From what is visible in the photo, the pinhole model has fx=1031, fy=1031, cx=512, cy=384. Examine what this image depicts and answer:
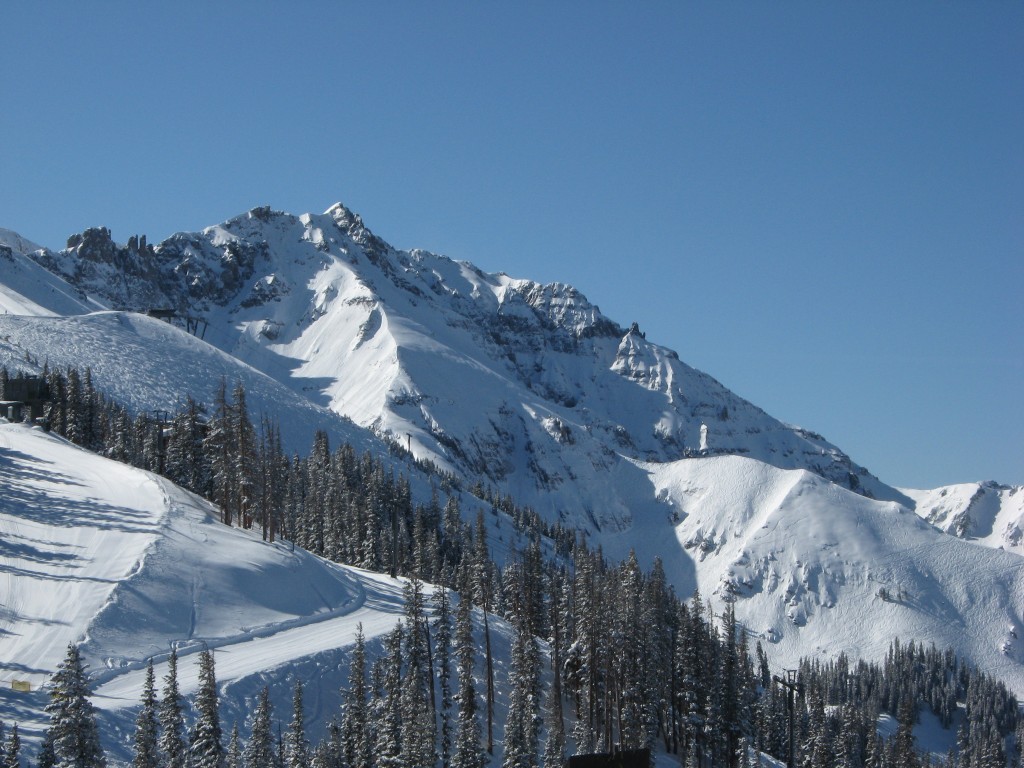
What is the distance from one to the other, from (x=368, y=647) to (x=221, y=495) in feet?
100

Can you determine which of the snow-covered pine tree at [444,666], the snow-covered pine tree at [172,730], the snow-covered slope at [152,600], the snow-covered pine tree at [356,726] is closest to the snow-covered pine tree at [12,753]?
the snow-covered slope at [152,600]

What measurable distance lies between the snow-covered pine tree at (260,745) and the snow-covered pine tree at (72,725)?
21.4ft

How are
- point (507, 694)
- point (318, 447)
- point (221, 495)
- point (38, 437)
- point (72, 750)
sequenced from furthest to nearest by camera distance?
point (318, 447), point (38, 437), point (221, 495), point (507, 694), point (72, 750)

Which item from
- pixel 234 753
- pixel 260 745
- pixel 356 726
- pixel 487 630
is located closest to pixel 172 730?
pixel 234 753

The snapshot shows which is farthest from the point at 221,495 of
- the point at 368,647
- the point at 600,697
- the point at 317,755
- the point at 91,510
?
the point at 317,755

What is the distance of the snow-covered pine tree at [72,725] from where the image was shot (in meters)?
40.2

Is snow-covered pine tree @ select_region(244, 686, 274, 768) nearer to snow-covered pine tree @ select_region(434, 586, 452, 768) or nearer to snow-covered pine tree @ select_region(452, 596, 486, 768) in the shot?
snow-covered pine tree @ select_region(452, 596, 486, 768)

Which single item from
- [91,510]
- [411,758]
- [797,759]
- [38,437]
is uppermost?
[38,437]

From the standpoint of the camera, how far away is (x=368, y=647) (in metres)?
65.4

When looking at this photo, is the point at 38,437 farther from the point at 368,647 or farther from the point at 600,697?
the point at 600,697

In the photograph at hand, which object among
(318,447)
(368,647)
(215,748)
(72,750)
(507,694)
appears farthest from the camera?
(318,447)

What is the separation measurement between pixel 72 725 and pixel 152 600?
22.6 meters

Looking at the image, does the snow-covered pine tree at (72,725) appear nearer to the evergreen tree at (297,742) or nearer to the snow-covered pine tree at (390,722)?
the evergreen tree at (297,742)

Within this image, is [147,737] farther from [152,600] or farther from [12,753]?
[152,600]
